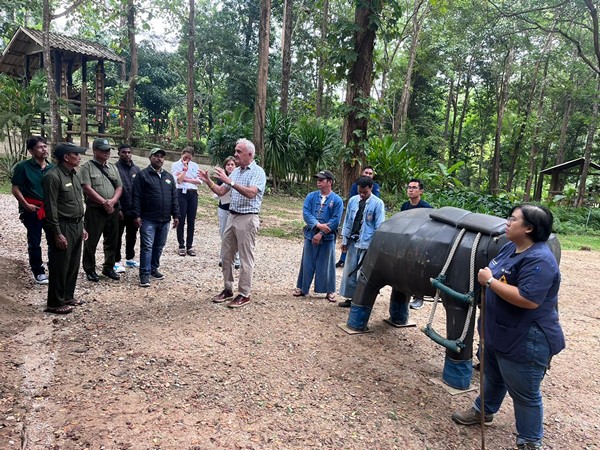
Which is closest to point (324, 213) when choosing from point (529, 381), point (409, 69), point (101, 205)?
point (101, 205)

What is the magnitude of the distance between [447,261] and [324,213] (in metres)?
2.21

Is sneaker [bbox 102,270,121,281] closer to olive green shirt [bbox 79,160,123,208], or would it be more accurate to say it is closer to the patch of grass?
olive green shirt [bbox 79,160,123,208]

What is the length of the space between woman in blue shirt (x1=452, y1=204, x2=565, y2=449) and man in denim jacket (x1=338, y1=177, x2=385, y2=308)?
229cm

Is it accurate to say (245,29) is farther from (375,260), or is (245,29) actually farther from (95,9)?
(375,260)

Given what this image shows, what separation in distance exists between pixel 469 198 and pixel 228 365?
12016 mm

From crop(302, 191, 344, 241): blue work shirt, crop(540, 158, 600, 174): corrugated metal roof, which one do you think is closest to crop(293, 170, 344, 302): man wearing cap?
crop(302, 191, 344, 241): blue work shirt

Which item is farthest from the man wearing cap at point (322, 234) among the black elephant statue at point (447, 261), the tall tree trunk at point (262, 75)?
the tall tree trunk at point (262, 75)

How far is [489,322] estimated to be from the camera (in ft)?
9.00

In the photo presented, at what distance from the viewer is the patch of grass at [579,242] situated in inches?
465

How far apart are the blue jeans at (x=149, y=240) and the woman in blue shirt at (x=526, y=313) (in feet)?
13.5

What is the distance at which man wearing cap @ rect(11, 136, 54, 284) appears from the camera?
4.82 meters

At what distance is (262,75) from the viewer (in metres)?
13.1

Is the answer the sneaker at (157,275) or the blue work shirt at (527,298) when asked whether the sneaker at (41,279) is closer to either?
the sneaker at (157,275)

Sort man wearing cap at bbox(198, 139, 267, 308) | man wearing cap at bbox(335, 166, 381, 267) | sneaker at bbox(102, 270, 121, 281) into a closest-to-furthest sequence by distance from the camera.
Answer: man wearing cap at bbox(198, 139, 267, 308) → sneaker at bbox(102, 270, 121, 281) → man wearing cap at bbox(335, 166, 381, 267)
